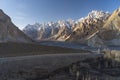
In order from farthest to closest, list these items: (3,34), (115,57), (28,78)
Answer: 1. (3,34)
2. (115,57)
3. (28,78)

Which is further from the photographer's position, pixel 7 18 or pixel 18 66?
pixel 7 18

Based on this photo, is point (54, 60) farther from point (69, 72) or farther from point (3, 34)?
point (3, 34)

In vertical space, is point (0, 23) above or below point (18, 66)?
above

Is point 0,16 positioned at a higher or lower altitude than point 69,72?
higher

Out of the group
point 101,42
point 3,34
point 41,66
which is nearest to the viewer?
point 41,66

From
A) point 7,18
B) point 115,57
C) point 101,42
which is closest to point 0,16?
point 7,18

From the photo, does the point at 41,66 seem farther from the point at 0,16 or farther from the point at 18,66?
the point at 0,16

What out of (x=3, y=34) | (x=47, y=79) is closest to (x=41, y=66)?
(x=47, y=79)

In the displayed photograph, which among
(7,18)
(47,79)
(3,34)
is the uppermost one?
(7,18)

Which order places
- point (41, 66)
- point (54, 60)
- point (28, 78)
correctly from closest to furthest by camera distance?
point (28, 78) < point (41, 66) < point (54, 60)
